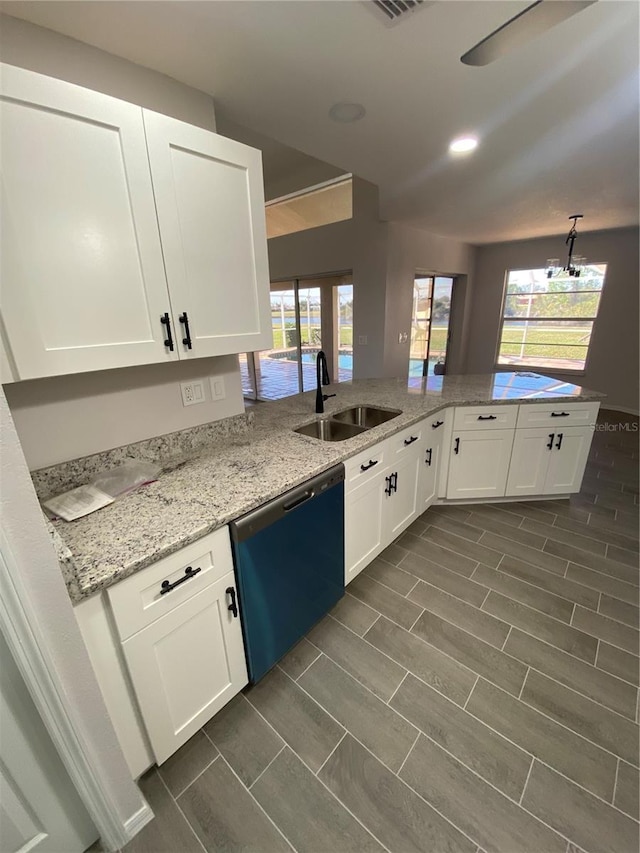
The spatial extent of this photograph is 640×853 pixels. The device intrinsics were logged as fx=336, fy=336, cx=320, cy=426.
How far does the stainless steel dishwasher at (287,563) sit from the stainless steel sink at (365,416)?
0.84m

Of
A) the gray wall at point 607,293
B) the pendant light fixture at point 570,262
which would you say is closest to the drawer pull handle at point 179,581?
the pendant light fixture at point 570,262

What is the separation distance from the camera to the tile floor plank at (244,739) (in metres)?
1.23

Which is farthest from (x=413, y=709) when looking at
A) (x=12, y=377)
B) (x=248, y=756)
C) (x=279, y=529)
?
(x=12, y=377)

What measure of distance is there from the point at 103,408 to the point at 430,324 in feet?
16.6

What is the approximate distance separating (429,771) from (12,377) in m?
1.89

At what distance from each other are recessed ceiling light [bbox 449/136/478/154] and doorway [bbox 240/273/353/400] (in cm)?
224

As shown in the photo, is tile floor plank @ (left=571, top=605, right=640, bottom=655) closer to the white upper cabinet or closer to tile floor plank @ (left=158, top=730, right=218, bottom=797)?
tile floor plank @ (left=158, top=730, right=218, bottom=797)

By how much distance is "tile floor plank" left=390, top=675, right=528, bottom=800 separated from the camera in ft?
3.91

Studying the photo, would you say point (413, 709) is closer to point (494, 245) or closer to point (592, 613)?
point (592, 613)

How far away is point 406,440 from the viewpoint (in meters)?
2.07

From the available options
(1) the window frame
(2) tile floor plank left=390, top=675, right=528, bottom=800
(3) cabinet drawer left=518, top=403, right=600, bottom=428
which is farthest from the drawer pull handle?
(1) the window frame

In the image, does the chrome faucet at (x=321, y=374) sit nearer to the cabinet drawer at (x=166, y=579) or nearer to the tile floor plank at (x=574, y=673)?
the cabinet drawer at (x=166, y=579)

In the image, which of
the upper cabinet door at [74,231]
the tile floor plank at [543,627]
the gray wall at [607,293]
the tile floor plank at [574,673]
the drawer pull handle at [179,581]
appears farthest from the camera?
the gray wall at [607,293]

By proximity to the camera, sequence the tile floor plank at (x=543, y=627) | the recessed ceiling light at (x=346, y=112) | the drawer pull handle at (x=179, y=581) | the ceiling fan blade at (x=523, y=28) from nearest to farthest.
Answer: the drawer pull handle at (x=179, y=581), the ceiling fan blade at (x=523, y=28), the tile floor plank at (x=543, y=627), the recessed ceiling light at (x=346, y=112)
